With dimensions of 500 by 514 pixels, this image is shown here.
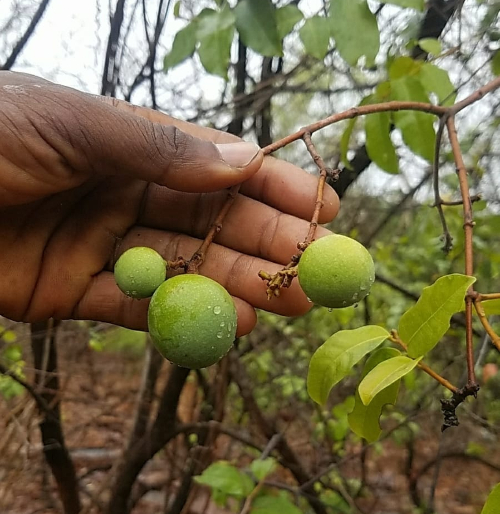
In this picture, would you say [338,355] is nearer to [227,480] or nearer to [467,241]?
[467,241]

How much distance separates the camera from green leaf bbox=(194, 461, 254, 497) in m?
2.19

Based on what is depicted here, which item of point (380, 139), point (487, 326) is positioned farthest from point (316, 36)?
point (487, 326)

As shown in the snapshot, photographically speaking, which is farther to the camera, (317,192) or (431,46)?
(431,46)

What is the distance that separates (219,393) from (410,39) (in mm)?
2206

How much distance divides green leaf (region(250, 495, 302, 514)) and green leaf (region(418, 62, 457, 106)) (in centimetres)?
160

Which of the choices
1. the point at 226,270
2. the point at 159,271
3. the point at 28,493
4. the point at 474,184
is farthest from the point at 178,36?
the point at 28,493

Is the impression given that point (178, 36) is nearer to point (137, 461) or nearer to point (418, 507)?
point (137, 461)

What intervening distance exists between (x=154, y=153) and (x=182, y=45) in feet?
2.12

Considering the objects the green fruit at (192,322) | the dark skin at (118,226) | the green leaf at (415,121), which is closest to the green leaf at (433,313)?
the green fruit at (192,322)

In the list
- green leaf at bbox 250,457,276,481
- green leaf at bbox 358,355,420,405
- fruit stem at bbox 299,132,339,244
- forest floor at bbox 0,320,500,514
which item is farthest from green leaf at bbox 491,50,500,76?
forest floor at bbox 0,320,500,514

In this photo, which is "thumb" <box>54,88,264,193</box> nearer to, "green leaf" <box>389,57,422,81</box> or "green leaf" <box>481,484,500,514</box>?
"green leaf" <box>389,57,422,81</box>

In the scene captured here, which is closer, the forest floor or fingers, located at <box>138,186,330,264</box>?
fingers, located at <box>138,186,330,264</box>

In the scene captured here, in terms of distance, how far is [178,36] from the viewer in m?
1.94

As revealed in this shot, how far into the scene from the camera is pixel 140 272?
128cm
